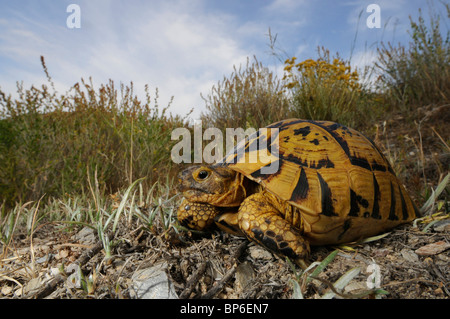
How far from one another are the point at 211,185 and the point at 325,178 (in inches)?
28.0

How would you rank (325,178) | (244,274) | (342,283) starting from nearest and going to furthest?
1. (342,283)
2. (244,274)
3. (325,178)

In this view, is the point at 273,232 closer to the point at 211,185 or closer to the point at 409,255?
the point at 211,185

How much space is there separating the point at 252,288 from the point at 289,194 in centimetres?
56

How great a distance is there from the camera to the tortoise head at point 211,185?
1896 millimetres

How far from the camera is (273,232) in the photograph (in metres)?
1.68

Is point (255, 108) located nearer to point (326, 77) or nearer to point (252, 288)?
point (326, 77)

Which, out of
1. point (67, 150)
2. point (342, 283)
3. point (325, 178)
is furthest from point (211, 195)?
point (67, 150)

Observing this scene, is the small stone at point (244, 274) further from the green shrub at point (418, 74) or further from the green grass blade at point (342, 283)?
the green shrub at point (418, 74)

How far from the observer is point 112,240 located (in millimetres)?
2109

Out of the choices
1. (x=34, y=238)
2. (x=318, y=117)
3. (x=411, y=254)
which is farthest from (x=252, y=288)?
(x=318, y=117)

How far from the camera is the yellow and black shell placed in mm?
1810

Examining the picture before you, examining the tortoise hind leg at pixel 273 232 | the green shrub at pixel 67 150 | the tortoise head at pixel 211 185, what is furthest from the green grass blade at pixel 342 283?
the green shrub at pixel 67 150

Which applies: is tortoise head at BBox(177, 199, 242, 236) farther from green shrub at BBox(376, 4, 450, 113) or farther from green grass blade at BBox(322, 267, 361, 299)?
green shrub at BBox(376, 4, 450, 113)

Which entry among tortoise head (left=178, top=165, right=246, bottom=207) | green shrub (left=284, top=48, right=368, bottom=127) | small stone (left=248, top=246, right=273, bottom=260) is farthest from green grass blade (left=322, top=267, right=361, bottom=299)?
green shrub (left=284, top=48, right=368, bottom=127)
